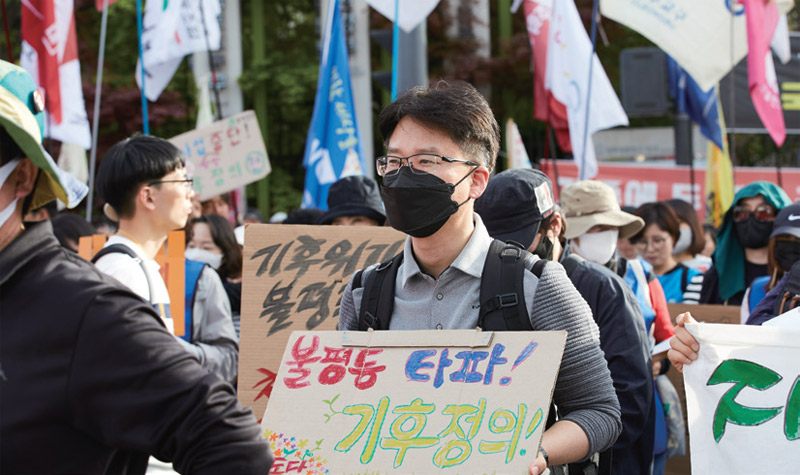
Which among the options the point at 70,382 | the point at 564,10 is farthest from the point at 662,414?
the point at 564,10

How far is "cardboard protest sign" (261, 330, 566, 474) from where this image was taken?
6.76ft

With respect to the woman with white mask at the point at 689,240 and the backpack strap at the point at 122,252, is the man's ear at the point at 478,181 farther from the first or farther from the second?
the woman with white mask at the point at 689,240

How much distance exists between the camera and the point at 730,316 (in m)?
4.95

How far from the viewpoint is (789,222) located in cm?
395

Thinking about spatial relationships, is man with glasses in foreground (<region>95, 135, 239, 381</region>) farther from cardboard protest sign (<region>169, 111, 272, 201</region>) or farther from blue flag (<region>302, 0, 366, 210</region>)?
blue flag (<region>302, 0, 366, 210</region>)

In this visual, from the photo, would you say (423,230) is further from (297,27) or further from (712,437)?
(297,27)

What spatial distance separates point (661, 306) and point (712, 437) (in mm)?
1831

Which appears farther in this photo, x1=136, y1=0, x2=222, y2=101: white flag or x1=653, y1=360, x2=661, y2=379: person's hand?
x1=136, y1=0, x2=222, y2=101: white flag

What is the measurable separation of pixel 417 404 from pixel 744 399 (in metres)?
1.00

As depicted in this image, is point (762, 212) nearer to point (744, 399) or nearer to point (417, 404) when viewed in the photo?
point (744, 399)

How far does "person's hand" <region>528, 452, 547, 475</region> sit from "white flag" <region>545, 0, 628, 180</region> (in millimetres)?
6454

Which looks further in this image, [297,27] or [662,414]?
[297,27]

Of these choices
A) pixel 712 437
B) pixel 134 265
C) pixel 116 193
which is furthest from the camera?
pixel 116 193

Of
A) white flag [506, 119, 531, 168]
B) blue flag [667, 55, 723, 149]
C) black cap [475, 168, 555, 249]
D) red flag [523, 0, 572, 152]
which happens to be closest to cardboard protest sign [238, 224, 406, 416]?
black cap [475, 168, 555, 249]
